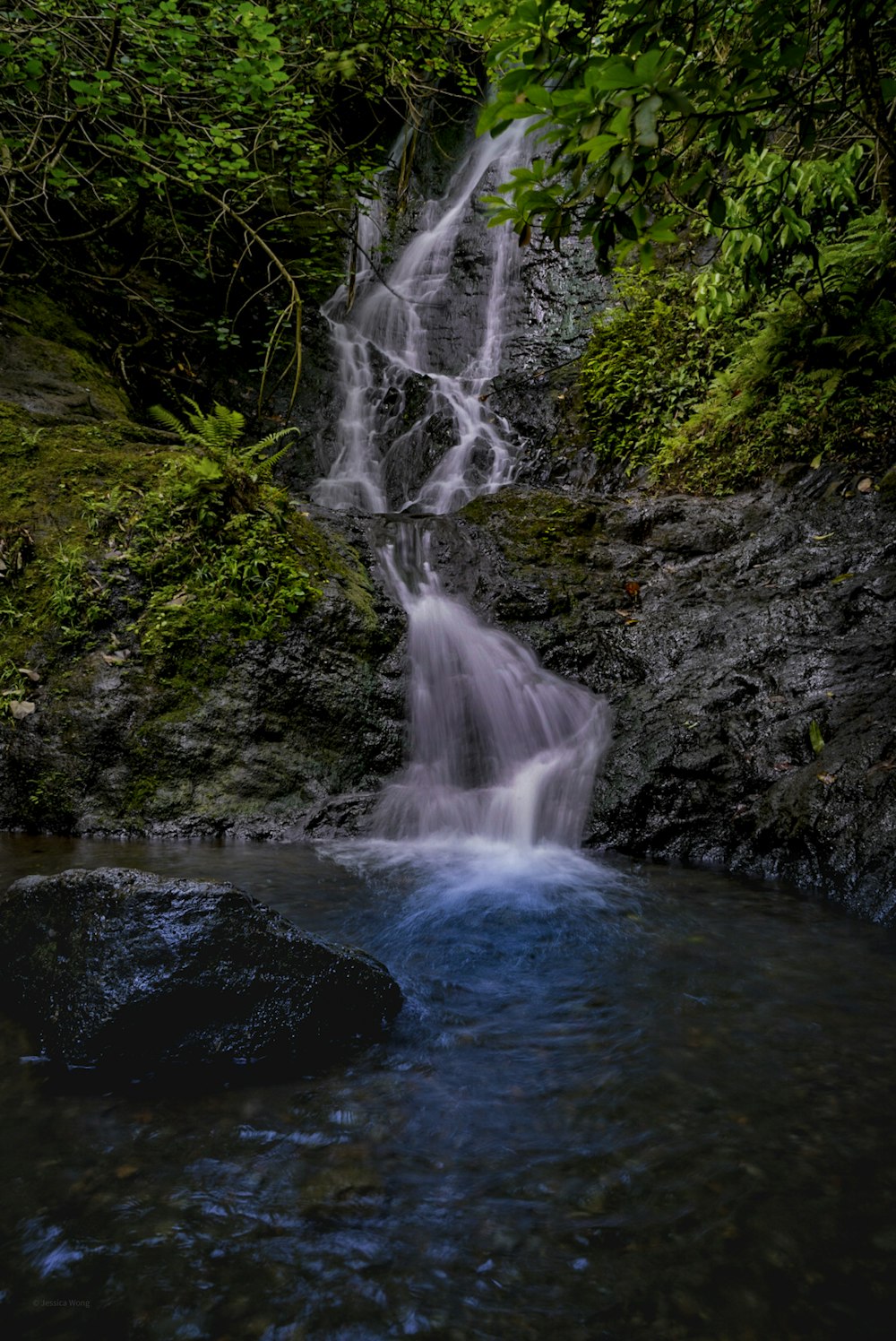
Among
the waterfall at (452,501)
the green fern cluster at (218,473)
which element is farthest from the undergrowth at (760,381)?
the green fern cluster at (218,473)

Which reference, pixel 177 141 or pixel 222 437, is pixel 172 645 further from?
pixel 177 141

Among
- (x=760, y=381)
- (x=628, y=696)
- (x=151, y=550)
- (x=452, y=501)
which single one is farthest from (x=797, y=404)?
(x=151, y=550)

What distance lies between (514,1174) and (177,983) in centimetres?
123

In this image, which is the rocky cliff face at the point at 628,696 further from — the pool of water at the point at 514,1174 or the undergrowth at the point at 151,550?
the pool of water at the point at 514,1174

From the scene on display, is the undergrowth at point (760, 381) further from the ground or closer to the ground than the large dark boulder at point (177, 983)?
further from the ground

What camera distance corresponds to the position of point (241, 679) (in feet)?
18.7

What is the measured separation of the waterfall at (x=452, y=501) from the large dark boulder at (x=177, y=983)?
1957 millimetres

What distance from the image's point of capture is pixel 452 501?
364 inches

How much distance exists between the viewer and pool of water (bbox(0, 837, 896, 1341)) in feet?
5.23

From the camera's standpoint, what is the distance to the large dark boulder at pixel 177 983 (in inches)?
97.1

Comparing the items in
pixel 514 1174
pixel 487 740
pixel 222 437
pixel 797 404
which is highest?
pixel 797 404

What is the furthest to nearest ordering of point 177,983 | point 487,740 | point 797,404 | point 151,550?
1. point 797,404
2. point 151,550
3. point 487,740
4. point 177,983

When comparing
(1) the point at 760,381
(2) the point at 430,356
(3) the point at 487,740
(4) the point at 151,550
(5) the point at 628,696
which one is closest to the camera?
(5) the point at 628,696

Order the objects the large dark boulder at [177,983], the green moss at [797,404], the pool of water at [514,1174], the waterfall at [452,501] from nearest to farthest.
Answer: the pool of water at [514,1174] → the large dark boulder at [177,983] → the waterfall at [452,501] → the green moss at [797,404]
